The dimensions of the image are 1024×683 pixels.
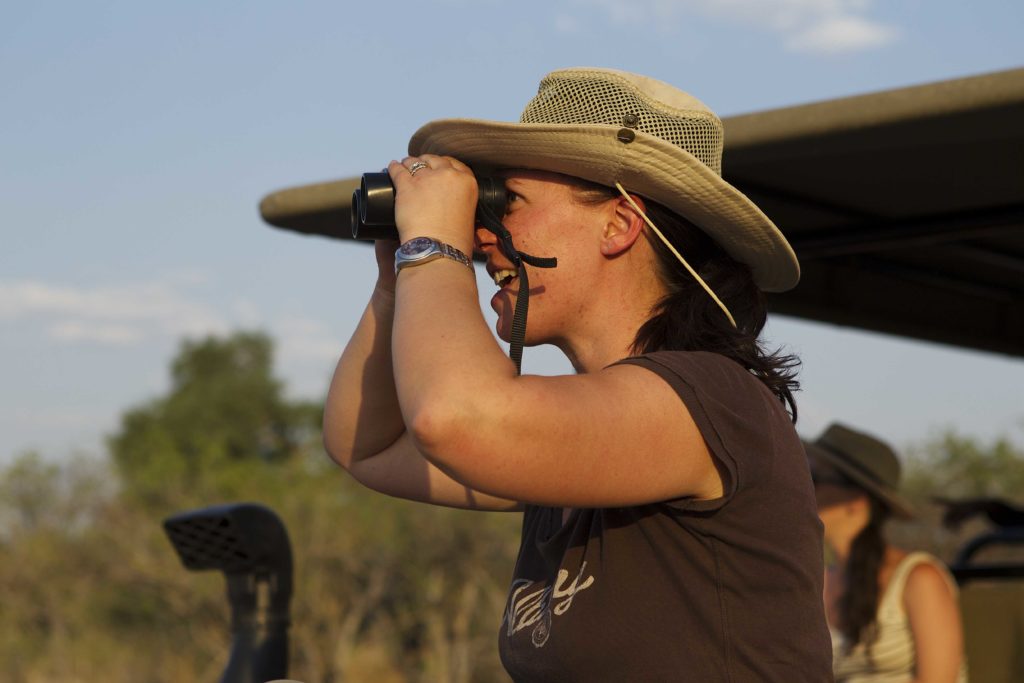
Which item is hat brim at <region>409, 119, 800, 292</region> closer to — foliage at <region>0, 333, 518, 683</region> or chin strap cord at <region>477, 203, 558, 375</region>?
chin strap cord at <region>477, 203, 558, 375</region>

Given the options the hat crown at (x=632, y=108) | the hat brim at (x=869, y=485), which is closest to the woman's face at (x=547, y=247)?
the hat crown at (x=632, y=108)

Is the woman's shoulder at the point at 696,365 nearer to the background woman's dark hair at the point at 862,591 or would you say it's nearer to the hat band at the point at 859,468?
the background woman's dark hair at the point at 862,591

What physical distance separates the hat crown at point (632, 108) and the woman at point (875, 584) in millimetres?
2593

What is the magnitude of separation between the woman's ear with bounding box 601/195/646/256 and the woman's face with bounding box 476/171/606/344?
0.02 m

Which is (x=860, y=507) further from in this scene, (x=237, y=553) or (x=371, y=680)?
(x=371, y=680)

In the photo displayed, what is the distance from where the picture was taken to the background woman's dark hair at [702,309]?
1936 millimetres

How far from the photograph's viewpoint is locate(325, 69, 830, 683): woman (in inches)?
61.8

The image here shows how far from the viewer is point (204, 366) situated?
1377 inches

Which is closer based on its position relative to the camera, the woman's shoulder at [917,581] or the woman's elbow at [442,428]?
the woman's elbow at [442,428]

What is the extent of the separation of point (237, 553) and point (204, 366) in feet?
107

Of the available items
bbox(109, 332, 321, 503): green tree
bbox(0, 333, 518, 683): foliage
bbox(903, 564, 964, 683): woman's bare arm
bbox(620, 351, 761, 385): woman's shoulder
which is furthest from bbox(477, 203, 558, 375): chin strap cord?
bbox(109, 332, 321, 503): green tree

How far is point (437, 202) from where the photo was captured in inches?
72.0

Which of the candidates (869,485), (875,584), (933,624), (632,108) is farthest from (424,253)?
(869,485)

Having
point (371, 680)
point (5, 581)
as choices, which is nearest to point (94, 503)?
point (5, 581)
